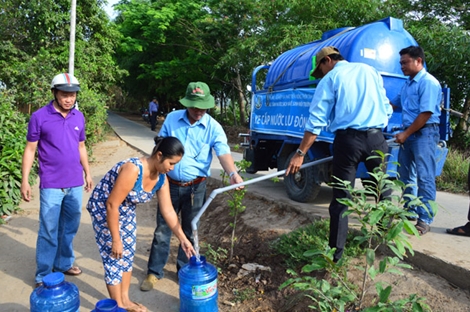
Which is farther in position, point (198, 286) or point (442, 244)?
point (442, 244)

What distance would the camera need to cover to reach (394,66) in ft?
15.7

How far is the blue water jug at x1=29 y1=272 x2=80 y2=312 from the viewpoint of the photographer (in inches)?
93.7

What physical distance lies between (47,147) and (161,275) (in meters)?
1.63

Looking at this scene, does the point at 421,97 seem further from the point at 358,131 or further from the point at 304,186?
the point at 304,186

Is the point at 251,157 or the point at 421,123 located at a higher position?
the point at 421,123

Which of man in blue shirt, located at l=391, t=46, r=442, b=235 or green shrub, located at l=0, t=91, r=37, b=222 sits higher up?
man in blue shirt, located at l=391, t=46, r=442, b=235

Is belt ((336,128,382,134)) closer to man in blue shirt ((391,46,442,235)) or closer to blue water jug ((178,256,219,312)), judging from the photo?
man in blue shirt ((391,46,442,235))

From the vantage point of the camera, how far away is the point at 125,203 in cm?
278

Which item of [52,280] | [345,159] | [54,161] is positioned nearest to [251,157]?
[345,159]

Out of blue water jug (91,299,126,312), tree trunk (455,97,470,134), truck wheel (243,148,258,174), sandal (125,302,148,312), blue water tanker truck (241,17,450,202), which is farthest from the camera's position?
tree trunk (455,97,470,134)

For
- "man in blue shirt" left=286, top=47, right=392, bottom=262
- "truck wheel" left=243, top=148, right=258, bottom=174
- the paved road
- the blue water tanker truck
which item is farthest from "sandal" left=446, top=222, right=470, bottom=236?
"truck wheel" left=243, top=148, right=258, bottom=174

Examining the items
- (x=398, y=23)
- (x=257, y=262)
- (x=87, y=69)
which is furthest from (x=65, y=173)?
(x=87, y=69)

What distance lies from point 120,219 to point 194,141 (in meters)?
1.00

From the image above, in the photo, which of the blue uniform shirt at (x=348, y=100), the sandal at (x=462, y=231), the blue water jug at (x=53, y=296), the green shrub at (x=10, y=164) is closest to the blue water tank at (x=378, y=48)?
the blue uniform shirt at (x=348, y=100)
